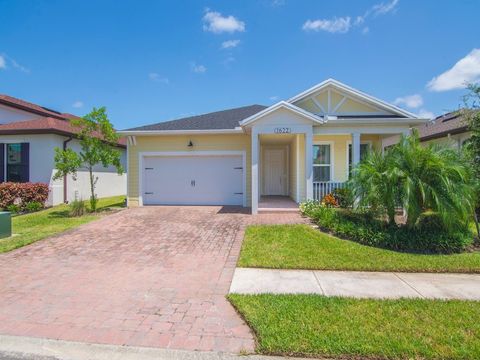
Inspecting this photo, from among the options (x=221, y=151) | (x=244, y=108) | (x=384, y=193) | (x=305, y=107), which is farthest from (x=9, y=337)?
(x=244, y=108)

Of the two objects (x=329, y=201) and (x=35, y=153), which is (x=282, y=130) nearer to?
(x=329, y=201)

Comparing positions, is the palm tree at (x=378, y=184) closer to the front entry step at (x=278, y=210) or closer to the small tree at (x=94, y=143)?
the front entry step at (x=278, y=210)

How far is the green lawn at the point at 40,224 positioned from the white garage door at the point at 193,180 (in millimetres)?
2409

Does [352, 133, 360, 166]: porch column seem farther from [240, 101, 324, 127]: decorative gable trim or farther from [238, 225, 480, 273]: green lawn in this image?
[238, 225, 480, 273]: green lawn

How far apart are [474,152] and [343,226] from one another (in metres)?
3.90

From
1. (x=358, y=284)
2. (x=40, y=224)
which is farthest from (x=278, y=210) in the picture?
(x=40, y=224)

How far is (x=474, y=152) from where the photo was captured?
7.55 meters

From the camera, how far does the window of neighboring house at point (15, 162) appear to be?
13.5m

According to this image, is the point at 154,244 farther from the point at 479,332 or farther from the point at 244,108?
the point at 244,108

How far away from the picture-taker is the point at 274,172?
16422mm

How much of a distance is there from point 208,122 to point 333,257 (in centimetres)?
991

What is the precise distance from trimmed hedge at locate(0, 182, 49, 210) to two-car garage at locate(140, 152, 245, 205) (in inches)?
172

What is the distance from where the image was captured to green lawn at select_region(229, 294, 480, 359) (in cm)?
294

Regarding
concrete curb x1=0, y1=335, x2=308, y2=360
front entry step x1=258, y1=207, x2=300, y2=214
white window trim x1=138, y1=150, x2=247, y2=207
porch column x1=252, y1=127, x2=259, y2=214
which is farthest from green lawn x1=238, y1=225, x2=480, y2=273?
white window trim x1=138, y1=150, x2=247, y2=207
